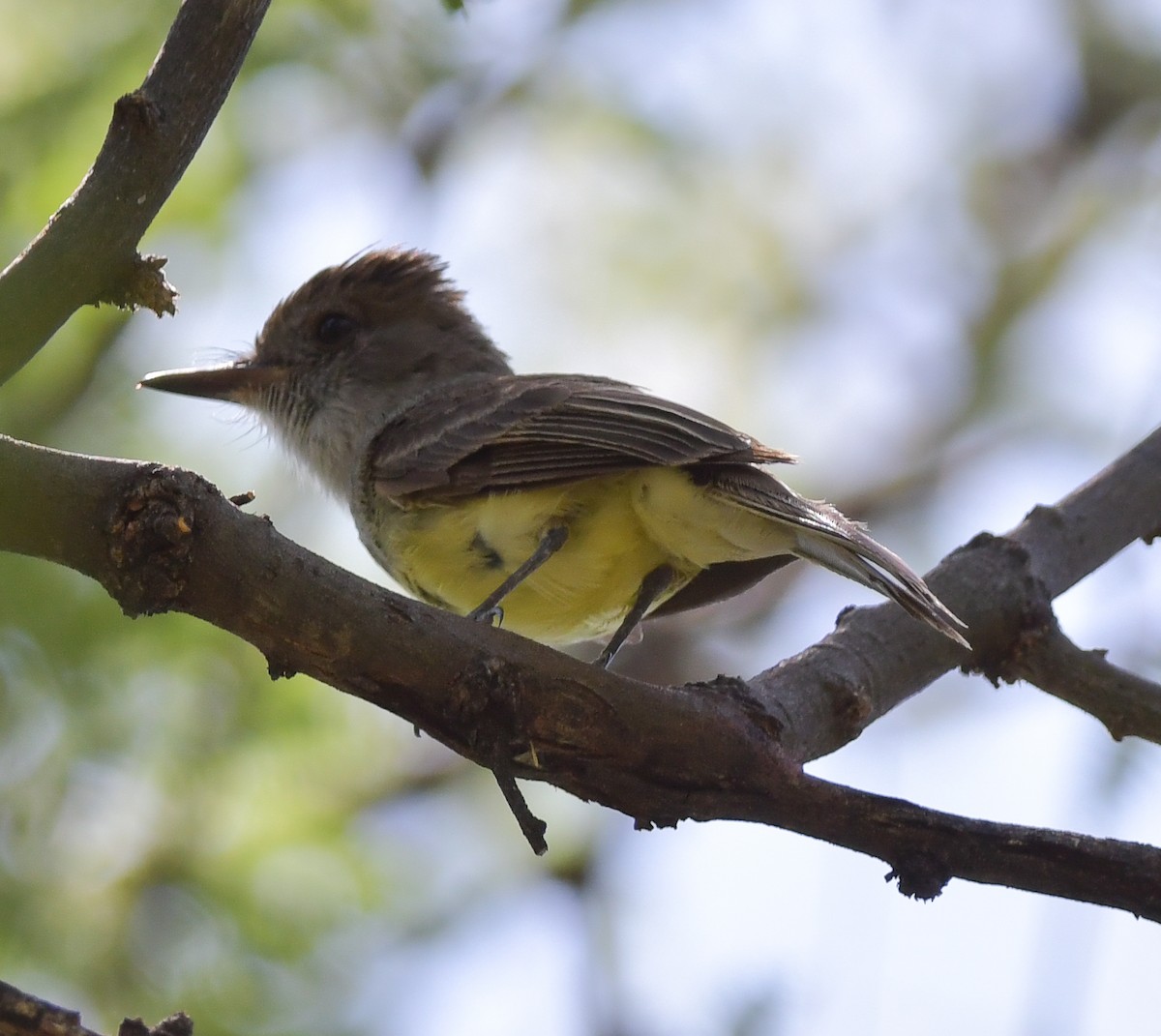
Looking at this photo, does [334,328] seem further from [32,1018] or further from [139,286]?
[32,1018]

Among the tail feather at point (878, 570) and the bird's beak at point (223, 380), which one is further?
the bird's beak at point (223, 380)

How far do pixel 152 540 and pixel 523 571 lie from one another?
71.7 inches

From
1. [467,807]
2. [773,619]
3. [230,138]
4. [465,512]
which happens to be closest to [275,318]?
[230,138]

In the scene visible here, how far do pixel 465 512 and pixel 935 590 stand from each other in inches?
57.7

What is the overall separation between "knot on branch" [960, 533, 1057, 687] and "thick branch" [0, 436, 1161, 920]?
1.02 meters

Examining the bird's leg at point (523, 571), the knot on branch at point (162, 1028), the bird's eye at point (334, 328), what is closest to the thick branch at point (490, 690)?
the knot on branch at point (162, 1028)

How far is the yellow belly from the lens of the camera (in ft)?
14.9

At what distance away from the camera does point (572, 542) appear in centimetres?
464

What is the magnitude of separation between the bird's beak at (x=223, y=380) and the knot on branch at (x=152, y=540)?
2662 mm

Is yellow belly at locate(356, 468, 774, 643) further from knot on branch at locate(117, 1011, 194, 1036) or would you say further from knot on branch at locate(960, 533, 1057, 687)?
knot on branch at locate(117, 1011, 194, 1036)

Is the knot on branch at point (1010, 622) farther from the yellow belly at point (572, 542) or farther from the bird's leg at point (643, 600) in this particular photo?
the bird's leg at point (643, 600)

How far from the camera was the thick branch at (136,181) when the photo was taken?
300cm

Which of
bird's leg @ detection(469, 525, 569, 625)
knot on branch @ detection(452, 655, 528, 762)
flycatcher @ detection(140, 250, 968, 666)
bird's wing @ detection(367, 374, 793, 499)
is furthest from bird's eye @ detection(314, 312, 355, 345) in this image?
knot on branch @ detection(452, 655, 528, 762)

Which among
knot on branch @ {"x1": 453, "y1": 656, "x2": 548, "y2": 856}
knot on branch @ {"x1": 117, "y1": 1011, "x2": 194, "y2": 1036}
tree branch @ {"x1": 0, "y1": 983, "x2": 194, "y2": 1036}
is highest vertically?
knot on branch @ {"x1": 453, "y1": 656, "x2": 548, "y2": 856}
